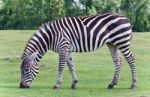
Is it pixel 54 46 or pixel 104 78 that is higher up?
pixel 54 46

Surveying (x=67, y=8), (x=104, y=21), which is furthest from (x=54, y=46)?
(x=67, y=8)

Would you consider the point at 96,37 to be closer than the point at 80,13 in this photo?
Yes

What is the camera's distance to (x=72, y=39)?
1636cm

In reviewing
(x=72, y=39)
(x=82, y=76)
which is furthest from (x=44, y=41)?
(x=82, y=76)

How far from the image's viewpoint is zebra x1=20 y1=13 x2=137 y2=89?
16.1 meters

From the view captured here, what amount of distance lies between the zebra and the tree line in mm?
60550

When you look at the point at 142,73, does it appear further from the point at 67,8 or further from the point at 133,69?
the point at 67,8

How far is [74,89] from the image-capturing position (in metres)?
15.9

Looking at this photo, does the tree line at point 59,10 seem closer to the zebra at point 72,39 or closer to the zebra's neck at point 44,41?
the zebra at point 72,39

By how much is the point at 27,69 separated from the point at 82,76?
15.3ft

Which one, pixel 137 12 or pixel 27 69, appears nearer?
pixel 27 69

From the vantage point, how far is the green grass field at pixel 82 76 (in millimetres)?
14745

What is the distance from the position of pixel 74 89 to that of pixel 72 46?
1374 millimetres

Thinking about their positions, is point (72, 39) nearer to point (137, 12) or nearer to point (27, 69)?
point (27, 69)
